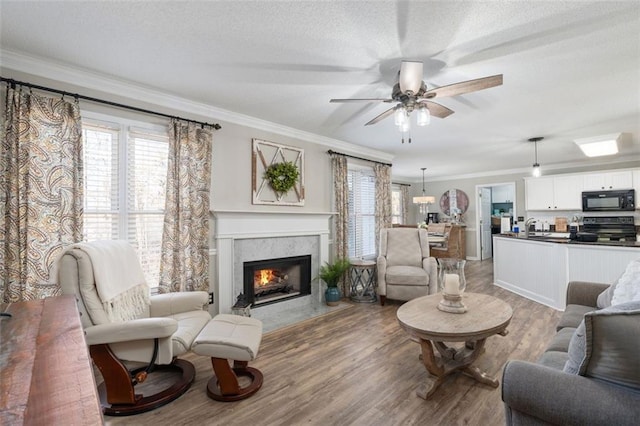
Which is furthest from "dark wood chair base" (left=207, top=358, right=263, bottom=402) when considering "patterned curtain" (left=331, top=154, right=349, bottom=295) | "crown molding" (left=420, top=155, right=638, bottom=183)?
"crown molding" (left=420, top=155, right=638, bottom=183)

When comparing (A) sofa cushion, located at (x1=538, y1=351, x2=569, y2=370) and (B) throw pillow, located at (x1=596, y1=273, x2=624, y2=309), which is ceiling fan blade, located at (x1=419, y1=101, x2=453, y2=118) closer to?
(B) throw pillow, located at (x1=596, y1=273, x2=624, y2=309)

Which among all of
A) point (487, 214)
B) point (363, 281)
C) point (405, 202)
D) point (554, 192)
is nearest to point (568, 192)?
point (554, 192)

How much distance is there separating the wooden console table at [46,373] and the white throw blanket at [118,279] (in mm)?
615

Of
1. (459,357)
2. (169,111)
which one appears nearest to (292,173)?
(169,111)

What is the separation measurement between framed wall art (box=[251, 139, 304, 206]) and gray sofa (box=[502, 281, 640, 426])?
3.08 m

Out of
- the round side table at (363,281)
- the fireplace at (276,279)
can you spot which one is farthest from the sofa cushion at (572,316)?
the fireplace at (276,279)

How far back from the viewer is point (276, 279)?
4.20m

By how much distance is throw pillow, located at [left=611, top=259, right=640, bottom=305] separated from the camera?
5.45ft

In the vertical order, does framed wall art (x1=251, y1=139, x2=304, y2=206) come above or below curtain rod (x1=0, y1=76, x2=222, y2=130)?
below

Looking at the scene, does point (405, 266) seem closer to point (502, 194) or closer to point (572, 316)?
point (572, 316)

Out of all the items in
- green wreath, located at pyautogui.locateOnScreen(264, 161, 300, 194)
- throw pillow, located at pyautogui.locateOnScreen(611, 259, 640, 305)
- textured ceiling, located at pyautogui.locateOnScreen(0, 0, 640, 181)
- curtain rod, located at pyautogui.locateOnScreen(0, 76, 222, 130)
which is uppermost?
textured ceiling, located at pyautogui.locateOnScreen(0, 0, 640, 181)

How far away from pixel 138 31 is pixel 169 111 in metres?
1.16

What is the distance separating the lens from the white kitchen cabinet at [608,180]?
5504 millimetres

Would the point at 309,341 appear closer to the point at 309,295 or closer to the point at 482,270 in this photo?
the point at 309,295
